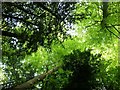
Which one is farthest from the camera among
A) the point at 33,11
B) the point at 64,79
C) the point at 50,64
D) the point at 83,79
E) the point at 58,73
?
the point at 50,64

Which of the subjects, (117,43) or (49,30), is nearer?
(49,30)

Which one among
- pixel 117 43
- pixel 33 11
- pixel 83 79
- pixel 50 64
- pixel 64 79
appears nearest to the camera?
pixel 33 11

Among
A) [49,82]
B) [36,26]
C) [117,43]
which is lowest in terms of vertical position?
[49,82]

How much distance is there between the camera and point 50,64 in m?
15.9

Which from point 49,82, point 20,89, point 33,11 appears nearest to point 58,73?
point 49,82

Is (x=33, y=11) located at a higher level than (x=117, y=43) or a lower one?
higher

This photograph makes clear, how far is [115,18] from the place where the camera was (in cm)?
1655

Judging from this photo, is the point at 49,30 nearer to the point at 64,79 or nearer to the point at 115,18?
the point at 64,79

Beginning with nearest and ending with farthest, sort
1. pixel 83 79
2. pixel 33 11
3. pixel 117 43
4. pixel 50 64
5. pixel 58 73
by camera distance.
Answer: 1. pixel 33 11
2. pixel 83 79
3. pixel 58 73
4. pixel 50 64
5. pixel 117 43

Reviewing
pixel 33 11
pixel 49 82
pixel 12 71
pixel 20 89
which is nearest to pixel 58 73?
pixel 49 82

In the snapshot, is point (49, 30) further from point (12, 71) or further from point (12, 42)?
point (12, 71)

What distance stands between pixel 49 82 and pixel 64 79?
3.18 feet

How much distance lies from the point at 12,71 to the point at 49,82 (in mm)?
2038

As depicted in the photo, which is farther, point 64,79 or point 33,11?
point 64,79
